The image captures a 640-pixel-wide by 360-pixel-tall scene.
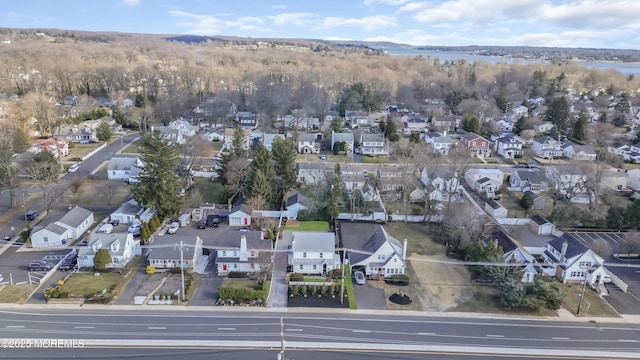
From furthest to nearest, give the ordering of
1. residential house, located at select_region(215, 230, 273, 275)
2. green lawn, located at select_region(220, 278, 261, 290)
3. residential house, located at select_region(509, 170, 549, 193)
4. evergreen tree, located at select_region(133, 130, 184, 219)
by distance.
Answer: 1. residential house, located at select_region(509, 170, 549, 193)
2. evergreen tree, located at select_region(133, 130, 184, 219)
3. residential house, located at select_region(215, 230, 273, 275)
4. green lawn, located at select_region(220, 278, 261, 290)

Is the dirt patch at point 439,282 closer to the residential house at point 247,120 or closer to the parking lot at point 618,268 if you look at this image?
the parking lot at point 618,268

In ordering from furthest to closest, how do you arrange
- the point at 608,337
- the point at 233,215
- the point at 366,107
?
the point at 366,107 → the point at 233,215 → the point at 608,337

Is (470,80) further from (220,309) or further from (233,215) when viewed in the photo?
(220,309)

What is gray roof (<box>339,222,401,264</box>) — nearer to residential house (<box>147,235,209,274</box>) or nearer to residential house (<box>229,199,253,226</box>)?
residential house (<box>229,199,253,226</box>)

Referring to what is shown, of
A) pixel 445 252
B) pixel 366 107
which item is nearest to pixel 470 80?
pixel 366 107

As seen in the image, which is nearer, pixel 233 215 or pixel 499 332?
pixel 499 332

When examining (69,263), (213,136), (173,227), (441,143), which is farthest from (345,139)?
(69,263)

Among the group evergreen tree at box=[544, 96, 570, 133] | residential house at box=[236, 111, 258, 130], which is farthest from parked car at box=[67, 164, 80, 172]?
evergreen tree at box=[544, 96, 570, 133]
